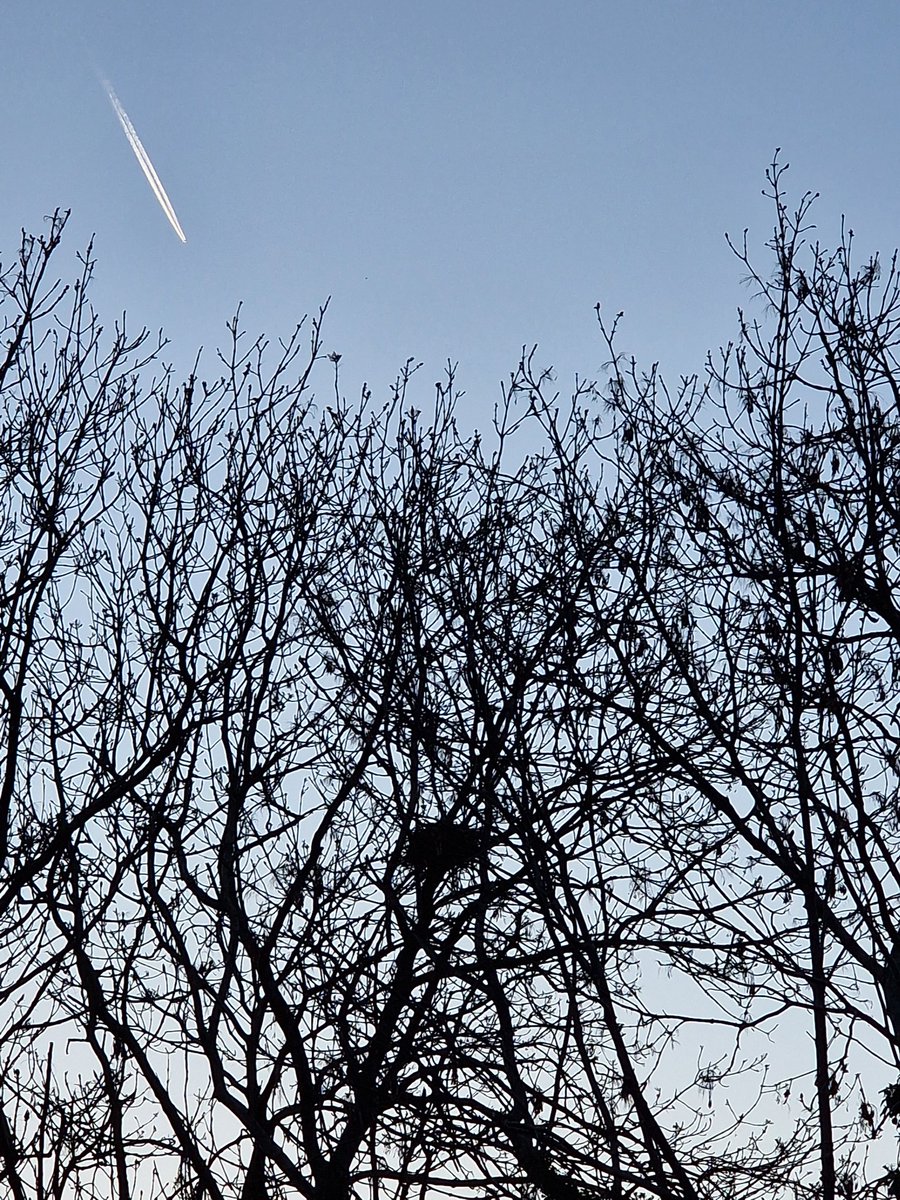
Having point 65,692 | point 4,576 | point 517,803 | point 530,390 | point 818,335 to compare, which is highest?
point 530,390

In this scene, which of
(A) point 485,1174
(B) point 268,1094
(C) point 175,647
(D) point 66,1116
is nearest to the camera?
(D) point 66,1116

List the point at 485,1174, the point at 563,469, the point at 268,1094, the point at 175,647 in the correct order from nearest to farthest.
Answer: the point at 485,1174 → the point at 268,1094 → the point at 175,647 → the point at 563,469

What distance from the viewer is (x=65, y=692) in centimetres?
645

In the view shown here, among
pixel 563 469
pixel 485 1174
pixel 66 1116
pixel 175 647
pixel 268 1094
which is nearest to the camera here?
pixel 66 1116

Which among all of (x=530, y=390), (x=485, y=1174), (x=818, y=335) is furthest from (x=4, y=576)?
(x=818, y=335)

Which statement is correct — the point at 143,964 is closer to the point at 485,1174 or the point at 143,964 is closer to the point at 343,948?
the point at 343,948

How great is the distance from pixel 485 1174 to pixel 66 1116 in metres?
1.69

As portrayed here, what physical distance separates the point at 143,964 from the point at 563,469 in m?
3.16

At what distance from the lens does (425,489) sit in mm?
7488

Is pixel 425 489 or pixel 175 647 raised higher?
pixel 425 489

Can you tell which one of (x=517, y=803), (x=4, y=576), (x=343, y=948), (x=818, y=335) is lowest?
(x=343, y=948)

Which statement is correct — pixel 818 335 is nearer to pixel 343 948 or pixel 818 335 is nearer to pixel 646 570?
pixel 646 570

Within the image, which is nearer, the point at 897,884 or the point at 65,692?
the point at 897,884

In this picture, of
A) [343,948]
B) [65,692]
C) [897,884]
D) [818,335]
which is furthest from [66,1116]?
[818,335]
